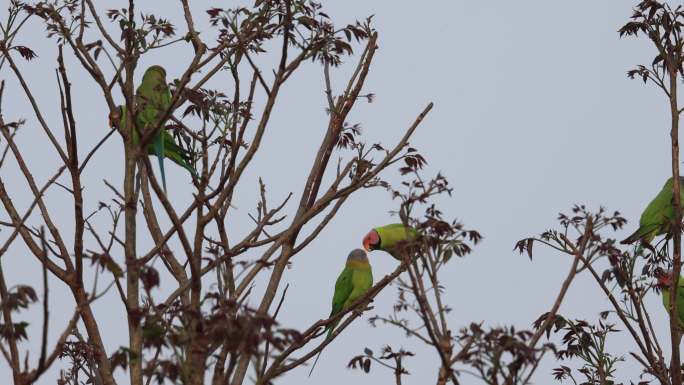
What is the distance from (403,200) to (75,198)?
1498 millimetres

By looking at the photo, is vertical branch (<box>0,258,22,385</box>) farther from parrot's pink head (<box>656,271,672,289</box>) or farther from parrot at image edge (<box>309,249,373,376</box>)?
parrot at image edge (<box>309,249,373,376</box>)

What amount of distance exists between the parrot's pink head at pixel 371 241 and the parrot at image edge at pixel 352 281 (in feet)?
1.98

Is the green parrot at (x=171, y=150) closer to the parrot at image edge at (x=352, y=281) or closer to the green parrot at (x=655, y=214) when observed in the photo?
the parrot at image edge at (x=352, y=281)

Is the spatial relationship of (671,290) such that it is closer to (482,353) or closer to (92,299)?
(482,353)

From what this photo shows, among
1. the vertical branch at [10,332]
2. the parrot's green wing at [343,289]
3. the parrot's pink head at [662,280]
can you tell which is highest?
the parrot's green wing at [343,289]

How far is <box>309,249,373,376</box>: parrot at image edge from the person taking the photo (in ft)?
25.0

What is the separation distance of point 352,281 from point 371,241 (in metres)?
0.83

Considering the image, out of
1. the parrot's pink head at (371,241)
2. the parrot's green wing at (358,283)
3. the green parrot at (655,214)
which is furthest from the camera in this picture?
the parrot's pink head at (371,241)

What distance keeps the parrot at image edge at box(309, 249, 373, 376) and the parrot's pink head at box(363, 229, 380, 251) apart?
23.7 inches

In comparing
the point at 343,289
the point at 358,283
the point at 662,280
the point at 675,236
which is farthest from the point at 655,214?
the point at 343,289

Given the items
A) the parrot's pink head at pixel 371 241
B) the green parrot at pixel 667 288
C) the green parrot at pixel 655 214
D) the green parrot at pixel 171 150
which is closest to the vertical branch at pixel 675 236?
the green parrot at pixel 667 288

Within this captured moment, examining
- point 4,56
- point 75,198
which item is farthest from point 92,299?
point 4,56

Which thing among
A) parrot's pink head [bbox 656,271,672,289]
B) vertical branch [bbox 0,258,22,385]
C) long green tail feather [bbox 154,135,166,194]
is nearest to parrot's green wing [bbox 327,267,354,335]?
long green tail feather [bbox 154,135,166,194]

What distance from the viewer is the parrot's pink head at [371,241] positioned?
8391 mm
